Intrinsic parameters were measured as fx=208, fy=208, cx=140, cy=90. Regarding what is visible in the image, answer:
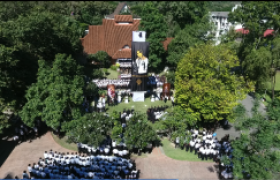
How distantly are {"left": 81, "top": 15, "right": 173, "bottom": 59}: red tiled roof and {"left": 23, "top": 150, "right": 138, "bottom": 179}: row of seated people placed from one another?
22502 millimetres

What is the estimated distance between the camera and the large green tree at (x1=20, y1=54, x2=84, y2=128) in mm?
18312

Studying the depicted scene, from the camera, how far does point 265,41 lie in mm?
27625

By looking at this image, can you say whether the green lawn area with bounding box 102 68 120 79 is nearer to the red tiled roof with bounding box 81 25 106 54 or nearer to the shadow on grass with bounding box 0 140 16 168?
the red tiled roof with bounding box 81 25 106 54

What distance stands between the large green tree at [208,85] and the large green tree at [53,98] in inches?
395

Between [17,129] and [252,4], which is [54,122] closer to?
[17,129]

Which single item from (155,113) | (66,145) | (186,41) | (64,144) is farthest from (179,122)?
(186,41)

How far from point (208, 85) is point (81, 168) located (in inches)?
503

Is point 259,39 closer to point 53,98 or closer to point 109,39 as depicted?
point 109,39

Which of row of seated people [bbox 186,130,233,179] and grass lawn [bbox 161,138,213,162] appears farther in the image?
grass lawn [bbox 161,138,213,162]

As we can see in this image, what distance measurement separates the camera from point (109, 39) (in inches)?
1442

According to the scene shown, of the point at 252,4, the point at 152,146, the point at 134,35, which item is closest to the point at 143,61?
the point at 134,35

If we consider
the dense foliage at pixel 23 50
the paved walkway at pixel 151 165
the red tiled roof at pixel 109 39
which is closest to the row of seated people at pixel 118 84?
the dense foliage at pixel 23 50

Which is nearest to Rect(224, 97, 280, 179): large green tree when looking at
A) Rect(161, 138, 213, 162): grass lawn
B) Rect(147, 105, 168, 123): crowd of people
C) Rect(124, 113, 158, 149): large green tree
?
Rect(161, 138, 213, 162): grass lawn


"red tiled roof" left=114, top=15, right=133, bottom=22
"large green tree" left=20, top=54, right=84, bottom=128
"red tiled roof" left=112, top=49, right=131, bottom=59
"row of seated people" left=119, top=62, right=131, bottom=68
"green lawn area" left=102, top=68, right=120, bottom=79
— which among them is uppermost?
"red tiled roof" left=114, top=15, right=133, bottom=22
